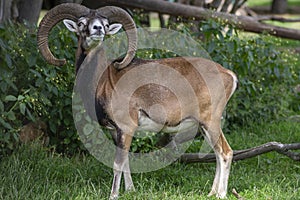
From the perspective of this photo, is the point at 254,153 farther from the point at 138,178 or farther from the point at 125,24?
the point at 125,24

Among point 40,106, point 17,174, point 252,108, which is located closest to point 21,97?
point 40,106

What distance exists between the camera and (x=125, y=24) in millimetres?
6070

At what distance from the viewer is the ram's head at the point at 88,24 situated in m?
5.72

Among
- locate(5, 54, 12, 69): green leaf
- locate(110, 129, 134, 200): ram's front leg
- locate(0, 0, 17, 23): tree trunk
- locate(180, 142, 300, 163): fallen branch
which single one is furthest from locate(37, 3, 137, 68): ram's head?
locate(0, 0, 17, 23): tree trunk

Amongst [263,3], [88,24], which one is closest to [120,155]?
[88,24]

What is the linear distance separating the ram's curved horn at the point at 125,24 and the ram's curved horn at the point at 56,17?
219mm

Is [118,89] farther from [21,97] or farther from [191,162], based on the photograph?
[191,162]

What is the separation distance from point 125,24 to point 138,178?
160 centimetres

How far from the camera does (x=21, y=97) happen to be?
6.59m

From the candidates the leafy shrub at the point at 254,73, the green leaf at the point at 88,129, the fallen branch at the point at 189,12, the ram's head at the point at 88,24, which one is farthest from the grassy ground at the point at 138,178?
the fallen branch at the point at 189,12

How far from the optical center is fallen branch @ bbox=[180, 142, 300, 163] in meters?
6.77

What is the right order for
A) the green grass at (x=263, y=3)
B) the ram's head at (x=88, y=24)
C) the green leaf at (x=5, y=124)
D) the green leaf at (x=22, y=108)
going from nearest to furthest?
the ram's head at (x=88, y=24) < the green leaf at (x=22, y=108) < the green leaf at (x=5, y=124) < the green grass at (x=263, y=3)

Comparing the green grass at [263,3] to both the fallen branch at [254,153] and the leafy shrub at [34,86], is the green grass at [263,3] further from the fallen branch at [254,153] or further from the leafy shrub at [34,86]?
the fallen branch at [254,153]

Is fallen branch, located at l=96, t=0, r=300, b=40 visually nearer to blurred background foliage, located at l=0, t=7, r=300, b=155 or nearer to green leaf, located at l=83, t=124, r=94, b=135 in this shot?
blurred background foliage, located at l=0, t=7, r=300, b=155
